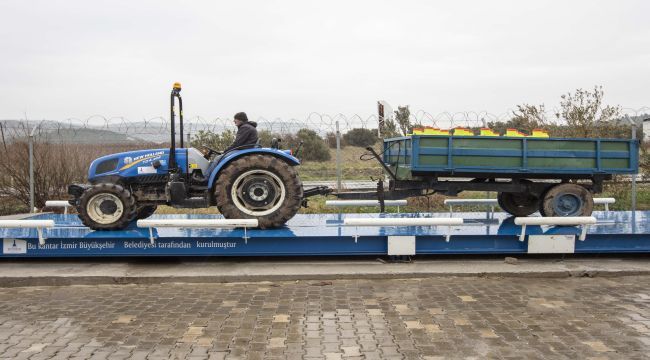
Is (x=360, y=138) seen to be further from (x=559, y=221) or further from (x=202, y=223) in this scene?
(x=202, y=223)

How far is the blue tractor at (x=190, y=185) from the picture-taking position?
7.12 m

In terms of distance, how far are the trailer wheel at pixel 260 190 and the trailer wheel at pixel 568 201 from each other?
11.2 ft

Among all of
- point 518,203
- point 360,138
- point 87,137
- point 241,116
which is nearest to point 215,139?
point 87,137

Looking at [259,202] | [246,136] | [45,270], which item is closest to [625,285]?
[259,202]

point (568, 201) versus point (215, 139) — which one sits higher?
point (215, 139)

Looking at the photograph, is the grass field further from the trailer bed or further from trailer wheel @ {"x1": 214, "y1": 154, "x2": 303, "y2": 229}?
trailer wheel @ {"x1": 214, "y1": 154, "x2": 303, "y2": 229}

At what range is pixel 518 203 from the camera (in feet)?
29.5

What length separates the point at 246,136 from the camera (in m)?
7.47

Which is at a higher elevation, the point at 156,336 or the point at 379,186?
the point at 379,186

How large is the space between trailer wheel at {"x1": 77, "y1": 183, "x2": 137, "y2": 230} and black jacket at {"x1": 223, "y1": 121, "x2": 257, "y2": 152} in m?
1.45

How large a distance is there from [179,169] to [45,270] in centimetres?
201

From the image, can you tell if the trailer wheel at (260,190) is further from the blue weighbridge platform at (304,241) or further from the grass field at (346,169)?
the grass field at (346,169)

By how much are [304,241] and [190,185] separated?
6.03 feet

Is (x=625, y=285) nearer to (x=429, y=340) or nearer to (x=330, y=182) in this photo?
(x=429, y=340)
